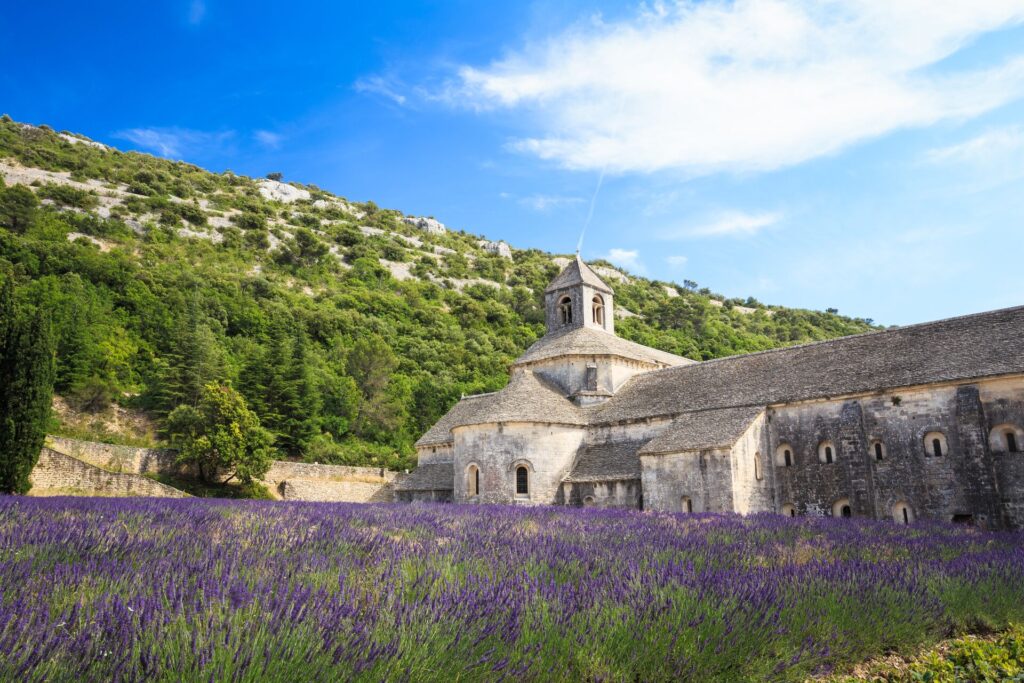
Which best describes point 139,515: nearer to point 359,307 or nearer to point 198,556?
point 198,556

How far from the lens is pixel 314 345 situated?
188ft

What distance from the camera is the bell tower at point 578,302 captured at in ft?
125

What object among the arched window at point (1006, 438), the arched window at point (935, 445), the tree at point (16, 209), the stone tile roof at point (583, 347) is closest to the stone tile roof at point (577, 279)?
the stone tile roof at point (583, 347)

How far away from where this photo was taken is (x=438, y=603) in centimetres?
469

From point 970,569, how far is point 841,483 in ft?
52.9

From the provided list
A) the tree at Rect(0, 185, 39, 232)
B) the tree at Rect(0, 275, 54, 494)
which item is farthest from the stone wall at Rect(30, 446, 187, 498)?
the tree at Rect(0, 185, 39, 232)

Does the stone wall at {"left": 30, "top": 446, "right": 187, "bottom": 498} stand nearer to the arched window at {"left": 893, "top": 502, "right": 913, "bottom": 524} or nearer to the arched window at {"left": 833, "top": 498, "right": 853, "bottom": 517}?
the arched window at {"left": 833, "top": 498, "right": 853, "bottom": 517}

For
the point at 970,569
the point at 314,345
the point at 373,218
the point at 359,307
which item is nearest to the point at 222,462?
the point at 314,345

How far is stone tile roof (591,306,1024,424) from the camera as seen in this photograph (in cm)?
2208

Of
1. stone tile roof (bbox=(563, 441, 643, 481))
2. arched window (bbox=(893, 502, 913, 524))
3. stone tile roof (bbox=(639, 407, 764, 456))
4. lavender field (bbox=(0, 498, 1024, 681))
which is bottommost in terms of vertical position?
arched window (bbox=(893, 502, 913, 524))

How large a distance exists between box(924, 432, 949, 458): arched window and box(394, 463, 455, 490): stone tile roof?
→ 2002cm

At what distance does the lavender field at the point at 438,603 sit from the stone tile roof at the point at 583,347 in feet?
79.5

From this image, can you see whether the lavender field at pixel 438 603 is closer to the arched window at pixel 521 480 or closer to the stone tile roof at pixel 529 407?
the arched window at pixel 521 480

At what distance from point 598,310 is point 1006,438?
22074 millimetres
